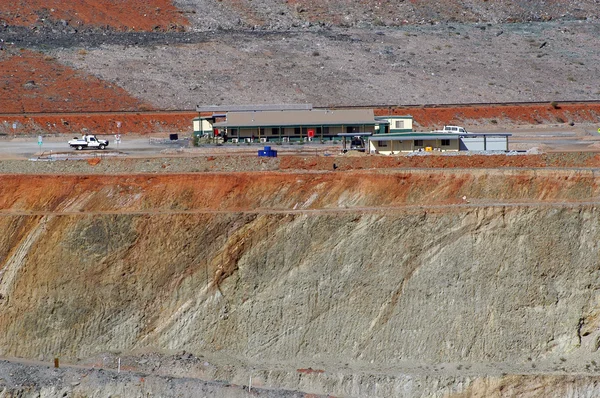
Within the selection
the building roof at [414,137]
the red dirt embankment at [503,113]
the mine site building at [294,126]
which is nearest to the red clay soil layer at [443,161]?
the building roof at [414,137]

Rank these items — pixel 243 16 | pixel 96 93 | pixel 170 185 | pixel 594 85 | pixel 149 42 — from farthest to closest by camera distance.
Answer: pixel 243 16, pixel 149 42, pixel 594 85, pixel 96 93, pixel 170 185

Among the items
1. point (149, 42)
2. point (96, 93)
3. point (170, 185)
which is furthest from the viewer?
point (149, 42)

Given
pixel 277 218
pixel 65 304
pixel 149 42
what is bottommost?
pixel 65 304

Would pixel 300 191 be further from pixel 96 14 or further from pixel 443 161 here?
pixel 96 14

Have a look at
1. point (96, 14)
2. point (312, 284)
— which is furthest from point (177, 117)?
point (312, 284)

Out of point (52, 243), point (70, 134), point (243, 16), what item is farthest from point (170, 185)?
point (243, 16)

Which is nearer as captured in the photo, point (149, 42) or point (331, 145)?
point (331, 145)

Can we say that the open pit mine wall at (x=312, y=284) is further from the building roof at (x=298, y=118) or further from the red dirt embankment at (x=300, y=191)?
the building roof at (x=298, y=118)

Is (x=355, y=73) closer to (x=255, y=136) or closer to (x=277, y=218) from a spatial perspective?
(x=255, y=136)

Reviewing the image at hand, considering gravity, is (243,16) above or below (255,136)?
above
